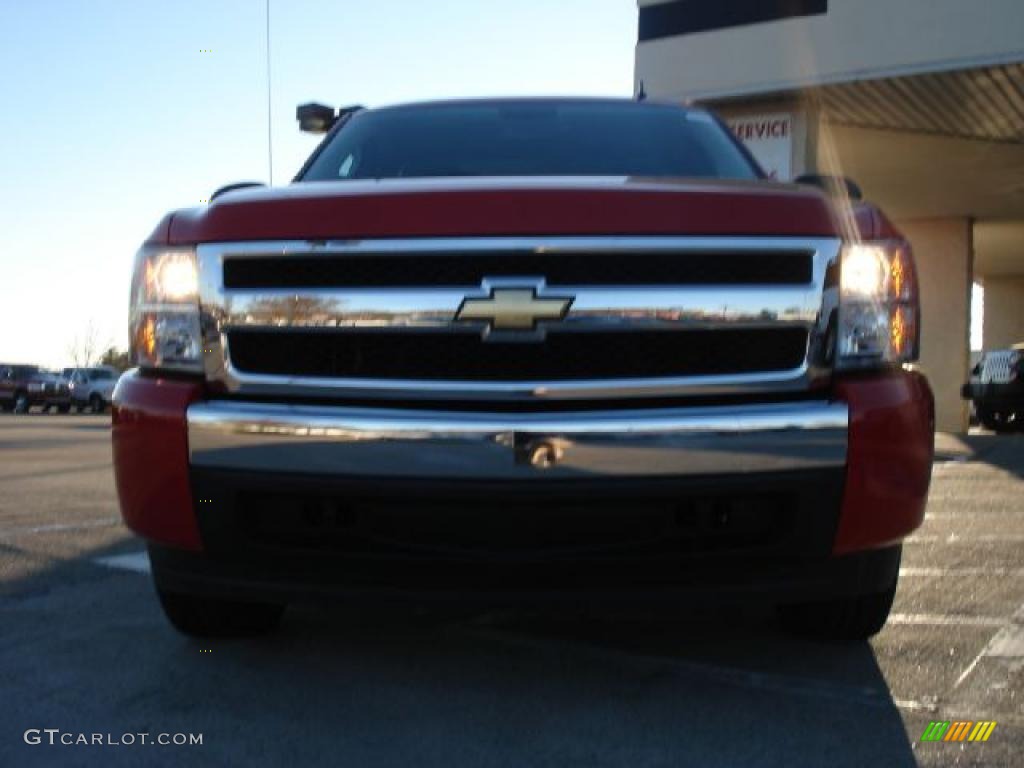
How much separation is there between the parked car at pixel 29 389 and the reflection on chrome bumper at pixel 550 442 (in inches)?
1589

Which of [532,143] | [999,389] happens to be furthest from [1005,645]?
[999,389]

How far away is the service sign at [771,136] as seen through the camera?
13.7m

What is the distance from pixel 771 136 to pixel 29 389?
33.3 metres

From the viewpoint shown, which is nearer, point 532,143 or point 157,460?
point 157,460

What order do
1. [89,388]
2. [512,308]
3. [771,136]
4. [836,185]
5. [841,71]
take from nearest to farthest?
[512,308]
[836,185]
[841,71]
[771,136]
[89,388]

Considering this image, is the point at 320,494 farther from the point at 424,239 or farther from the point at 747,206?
the point at 747,206

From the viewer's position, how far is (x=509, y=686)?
2.89 meters

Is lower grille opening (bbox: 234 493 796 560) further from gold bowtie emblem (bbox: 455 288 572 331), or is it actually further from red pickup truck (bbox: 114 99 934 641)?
gold bowtie emblem (bbox: 455 288 572 331)

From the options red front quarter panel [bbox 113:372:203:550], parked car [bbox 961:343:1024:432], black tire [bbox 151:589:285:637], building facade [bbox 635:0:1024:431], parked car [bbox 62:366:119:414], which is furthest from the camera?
parked car [bbox 62:366:119:414]

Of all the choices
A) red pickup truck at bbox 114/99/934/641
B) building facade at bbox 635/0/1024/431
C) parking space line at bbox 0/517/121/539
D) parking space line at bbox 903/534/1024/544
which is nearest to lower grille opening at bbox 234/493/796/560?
red pickup truck at bbox 114/99/934/641

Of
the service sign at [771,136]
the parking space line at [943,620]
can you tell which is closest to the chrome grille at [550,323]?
the parking space line at [943,620]

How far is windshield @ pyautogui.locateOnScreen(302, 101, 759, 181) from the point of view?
396 cm

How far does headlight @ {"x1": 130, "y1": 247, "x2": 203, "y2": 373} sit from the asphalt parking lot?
796 millimetres

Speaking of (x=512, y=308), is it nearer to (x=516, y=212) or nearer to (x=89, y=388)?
(x=516, y=212)
